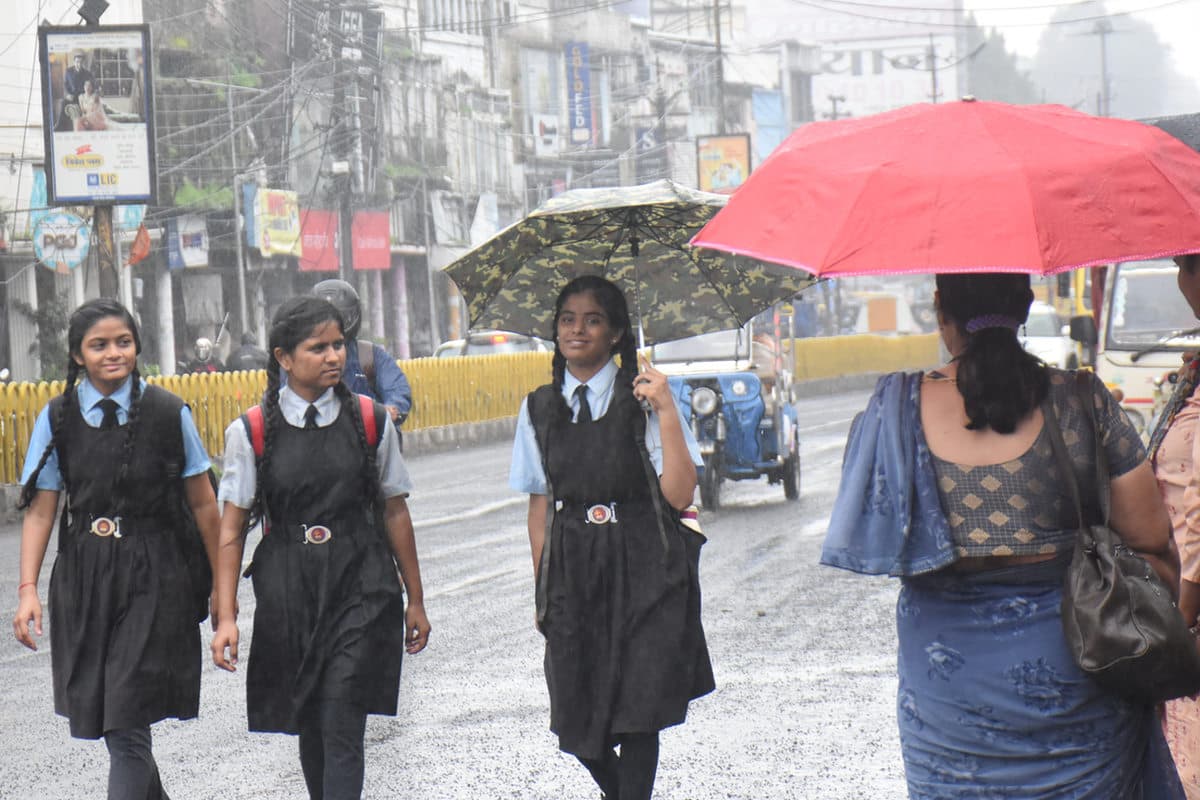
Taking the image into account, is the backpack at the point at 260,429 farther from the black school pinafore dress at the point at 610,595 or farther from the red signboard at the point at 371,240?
the red signboard at the point at 371,240

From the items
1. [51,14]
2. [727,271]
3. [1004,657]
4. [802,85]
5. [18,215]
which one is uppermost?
[802,85]

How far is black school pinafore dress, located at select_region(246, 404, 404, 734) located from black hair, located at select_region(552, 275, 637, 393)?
583 mm

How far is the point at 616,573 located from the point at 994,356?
1435 mm

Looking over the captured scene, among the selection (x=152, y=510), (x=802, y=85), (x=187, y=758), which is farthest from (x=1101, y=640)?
(x=802, y=85)

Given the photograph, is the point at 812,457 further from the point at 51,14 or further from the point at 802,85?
the point at 802,85

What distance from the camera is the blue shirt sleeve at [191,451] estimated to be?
15.9 ft

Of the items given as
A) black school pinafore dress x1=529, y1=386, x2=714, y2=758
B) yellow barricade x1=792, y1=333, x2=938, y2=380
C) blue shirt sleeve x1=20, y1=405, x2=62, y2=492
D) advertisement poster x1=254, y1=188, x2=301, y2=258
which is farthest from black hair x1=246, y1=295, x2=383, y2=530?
advertisement poster x1=254, y1=188, x2=301, y2=258

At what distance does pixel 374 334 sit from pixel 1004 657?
4098 centimetres

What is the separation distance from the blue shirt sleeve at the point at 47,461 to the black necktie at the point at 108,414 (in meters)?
0.15

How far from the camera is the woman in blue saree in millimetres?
3219

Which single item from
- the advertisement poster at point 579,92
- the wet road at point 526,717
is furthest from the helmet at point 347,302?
the advertisement poster at point 579,92

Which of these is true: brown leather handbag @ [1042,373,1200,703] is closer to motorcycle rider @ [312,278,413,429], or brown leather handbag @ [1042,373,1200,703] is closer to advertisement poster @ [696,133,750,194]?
motorcycle rider @ [312,278,413,429]

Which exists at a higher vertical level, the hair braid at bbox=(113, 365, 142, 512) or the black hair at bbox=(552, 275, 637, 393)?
the black hair at bbox=(552, 275, 637, 393)

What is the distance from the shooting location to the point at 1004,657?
3.23 m
